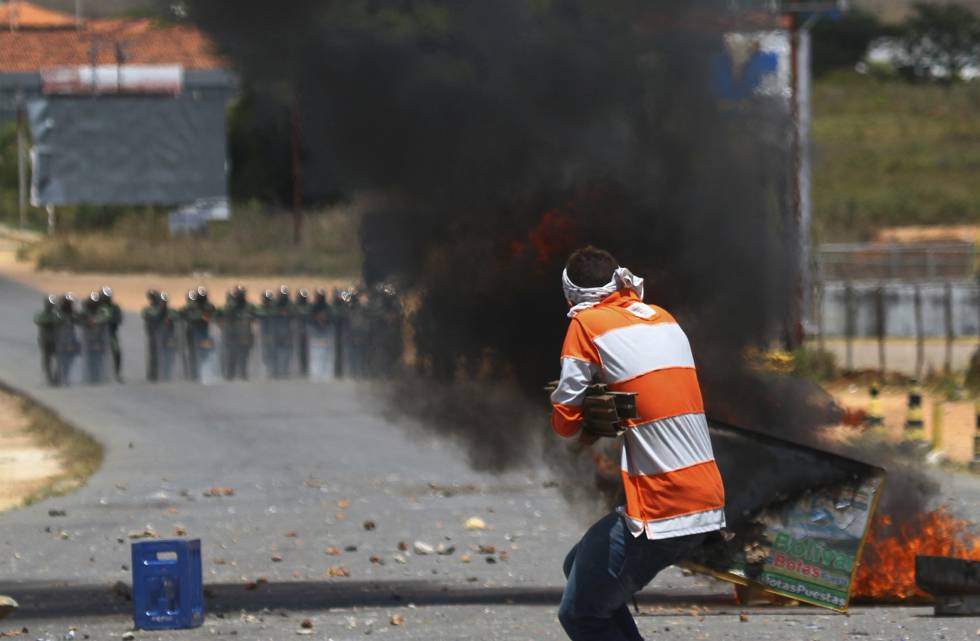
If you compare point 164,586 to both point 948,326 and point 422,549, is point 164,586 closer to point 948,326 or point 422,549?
point 422,549

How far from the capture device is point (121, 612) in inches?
331

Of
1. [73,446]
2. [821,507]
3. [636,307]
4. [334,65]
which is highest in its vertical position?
[334,65]

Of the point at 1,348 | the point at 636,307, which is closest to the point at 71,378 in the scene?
the point at 1,348

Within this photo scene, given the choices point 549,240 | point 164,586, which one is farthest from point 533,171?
point 164,586

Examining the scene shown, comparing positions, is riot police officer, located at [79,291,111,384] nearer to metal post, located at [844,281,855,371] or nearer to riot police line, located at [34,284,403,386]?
riot police line, located at [34,284,403,386]

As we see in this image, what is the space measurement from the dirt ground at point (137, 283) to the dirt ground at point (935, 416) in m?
14.6

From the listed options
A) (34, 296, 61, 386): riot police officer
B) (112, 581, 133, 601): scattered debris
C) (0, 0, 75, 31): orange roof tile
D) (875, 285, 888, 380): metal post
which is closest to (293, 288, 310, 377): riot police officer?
(34, 296, 61, 386): riot police officer

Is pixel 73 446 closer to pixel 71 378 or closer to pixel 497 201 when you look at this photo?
pixel 71 378

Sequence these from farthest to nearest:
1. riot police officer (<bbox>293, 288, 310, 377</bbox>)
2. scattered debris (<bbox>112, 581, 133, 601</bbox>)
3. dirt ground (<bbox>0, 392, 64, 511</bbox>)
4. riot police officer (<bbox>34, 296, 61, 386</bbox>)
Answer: riot police officer (<bbox>293, 288, 310, 377</bbox>) < riot police officer (<bbox>34, 296, 61, 386</bbox>) < dirt ground (<bbox>0, 392, 64, 511</bbox>) < scattered debris (<bbox>112, 581, 133, 601</bbox>)

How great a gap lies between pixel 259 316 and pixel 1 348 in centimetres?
609

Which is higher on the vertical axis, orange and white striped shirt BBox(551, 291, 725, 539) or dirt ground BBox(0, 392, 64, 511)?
orange and white striped shirt BBox(551, 291, 725, 539)

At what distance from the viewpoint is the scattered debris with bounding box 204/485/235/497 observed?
13.7 meters

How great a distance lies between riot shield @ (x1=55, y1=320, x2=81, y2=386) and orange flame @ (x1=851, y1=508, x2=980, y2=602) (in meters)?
16.1

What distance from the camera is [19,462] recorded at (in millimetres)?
17438
